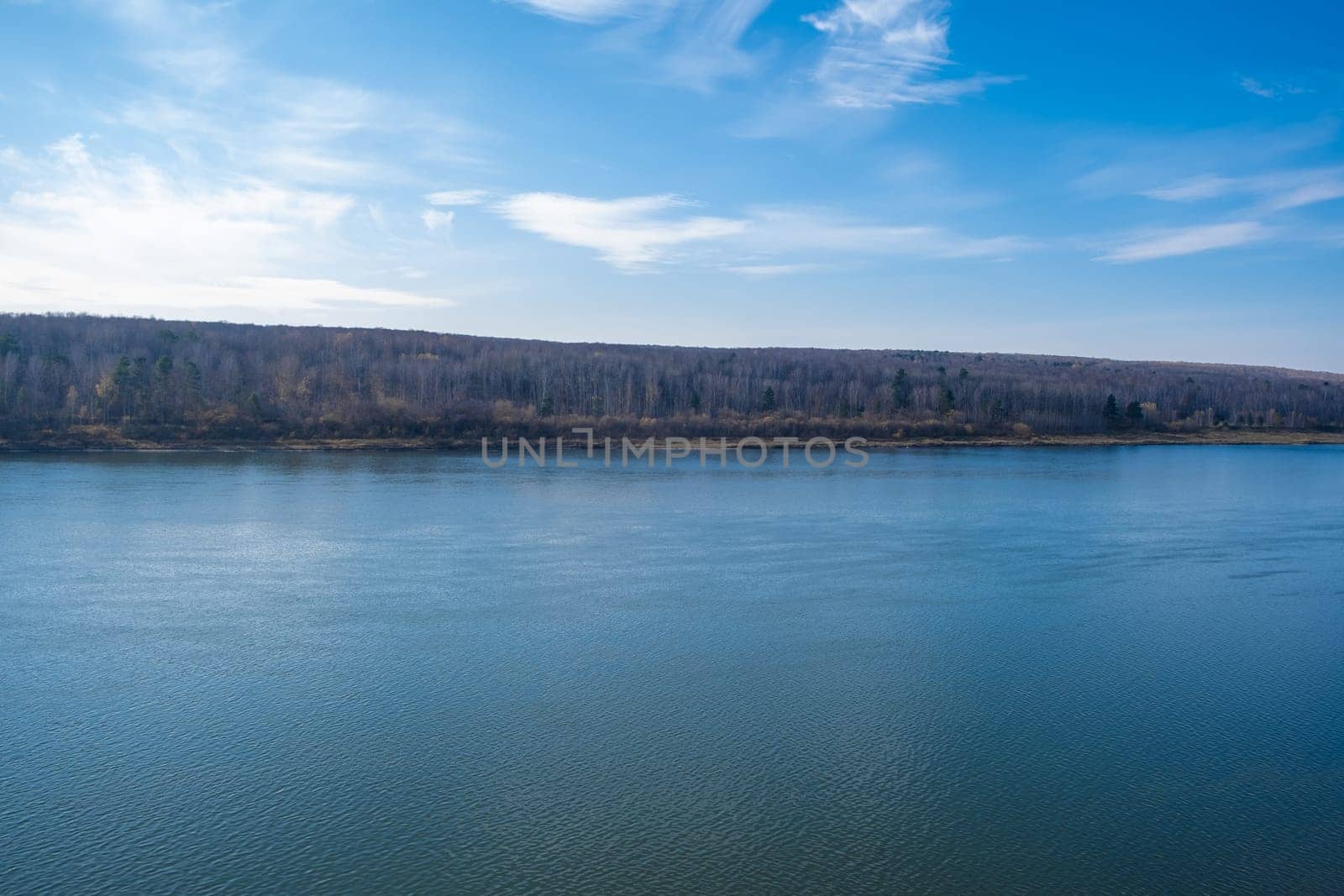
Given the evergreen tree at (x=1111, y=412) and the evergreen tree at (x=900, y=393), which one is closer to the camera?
the evergreen tree at (x=1111, y=412)

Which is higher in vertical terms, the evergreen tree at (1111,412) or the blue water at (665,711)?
the evergreen tree at (1111,412)

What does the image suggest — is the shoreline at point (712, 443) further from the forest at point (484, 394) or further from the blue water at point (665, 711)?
the blue water at point (665, 711)

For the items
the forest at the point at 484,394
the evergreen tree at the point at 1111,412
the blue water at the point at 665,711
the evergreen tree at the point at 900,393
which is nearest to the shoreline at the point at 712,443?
the forest at the point at 484,394

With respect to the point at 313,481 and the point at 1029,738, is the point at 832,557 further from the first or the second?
the point at 313,481

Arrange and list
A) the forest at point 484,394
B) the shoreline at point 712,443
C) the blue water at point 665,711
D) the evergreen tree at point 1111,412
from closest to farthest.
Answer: the blue water at point 665,711 < the shoreline at point 712,443 < the forest at point 484,394 < the evergreen tree at point 1111,412

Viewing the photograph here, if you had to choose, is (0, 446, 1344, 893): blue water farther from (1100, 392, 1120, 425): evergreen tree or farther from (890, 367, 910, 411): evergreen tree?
(1100, 392, 1120, 425): evergreen tree

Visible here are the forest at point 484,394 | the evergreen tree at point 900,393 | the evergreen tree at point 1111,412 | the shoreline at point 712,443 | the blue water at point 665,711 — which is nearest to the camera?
the blue water at point 665,711
